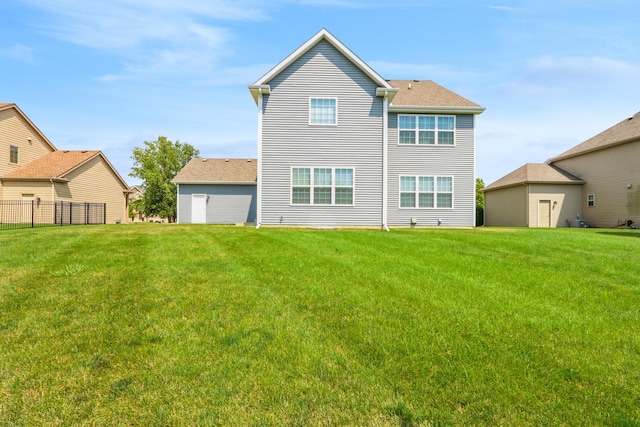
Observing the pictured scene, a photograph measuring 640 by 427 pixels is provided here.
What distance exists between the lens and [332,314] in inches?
174

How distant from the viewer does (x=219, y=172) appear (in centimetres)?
2536

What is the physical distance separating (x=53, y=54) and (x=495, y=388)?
16.8 metres

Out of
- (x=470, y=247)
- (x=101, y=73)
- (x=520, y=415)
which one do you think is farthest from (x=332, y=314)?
(x=101, y=73)

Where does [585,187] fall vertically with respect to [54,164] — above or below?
below

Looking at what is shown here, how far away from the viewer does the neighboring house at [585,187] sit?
72.9 feet

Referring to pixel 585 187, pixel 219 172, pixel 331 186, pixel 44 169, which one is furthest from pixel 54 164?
pixel 585 187

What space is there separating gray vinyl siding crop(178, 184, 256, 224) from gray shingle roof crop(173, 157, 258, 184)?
0.45 m

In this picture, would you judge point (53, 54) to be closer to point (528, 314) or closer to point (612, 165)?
point (528, 314)

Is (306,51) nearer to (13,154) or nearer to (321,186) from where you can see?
(321,186)

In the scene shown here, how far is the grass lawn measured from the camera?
2.65 meters

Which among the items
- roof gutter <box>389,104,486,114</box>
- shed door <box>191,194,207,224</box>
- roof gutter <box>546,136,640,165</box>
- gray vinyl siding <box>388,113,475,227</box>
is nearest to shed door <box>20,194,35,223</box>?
shed door <box>191,194,207,224</box>

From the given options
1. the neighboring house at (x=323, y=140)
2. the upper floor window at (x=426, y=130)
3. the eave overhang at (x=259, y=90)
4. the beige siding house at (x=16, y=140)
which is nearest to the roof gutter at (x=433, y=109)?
the upper floor window at (x=426, y=130)

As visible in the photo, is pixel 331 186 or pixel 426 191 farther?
pixel 426 191

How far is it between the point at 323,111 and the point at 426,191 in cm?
655
